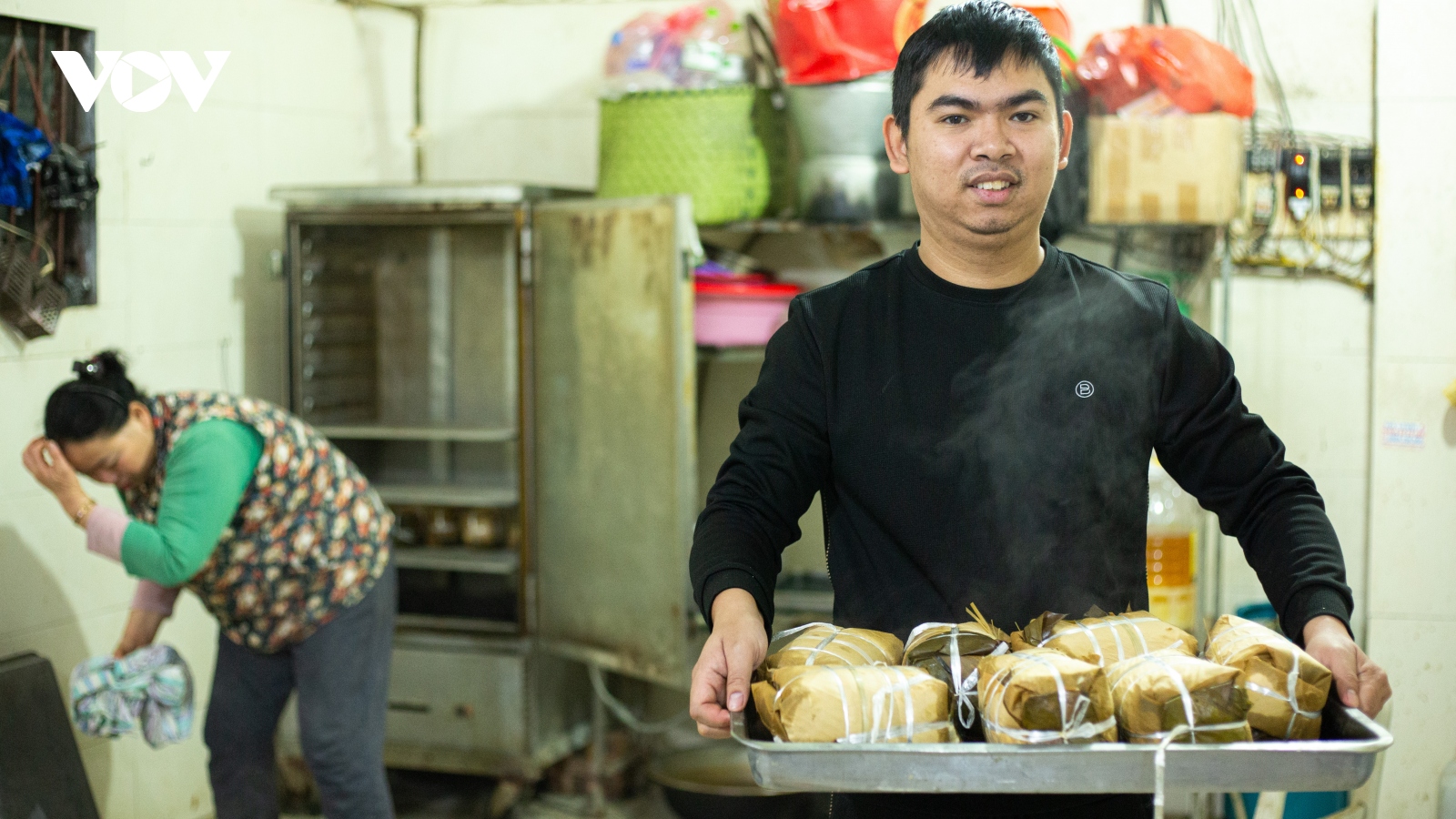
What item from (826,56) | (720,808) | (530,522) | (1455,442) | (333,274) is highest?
(826,56)

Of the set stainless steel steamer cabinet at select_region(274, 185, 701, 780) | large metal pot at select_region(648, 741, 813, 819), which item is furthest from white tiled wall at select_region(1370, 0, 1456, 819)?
stainless steel steamer cabinet at select_region(274, 185, 701, 780)

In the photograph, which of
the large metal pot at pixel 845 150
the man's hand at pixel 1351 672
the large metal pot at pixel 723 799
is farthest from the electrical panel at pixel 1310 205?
the man's hand at pixel 1351 672

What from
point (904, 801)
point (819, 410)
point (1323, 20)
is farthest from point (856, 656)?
point (1323, 20)

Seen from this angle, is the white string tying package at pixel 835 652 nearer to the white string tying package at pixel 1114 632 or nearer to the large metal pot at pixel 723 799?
the white string tying package at pixel 1114 632

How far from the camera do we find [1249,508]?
55.5 inches

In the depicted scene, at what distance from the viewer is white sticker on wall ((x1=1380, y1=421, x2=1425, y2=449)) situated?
10.8ft

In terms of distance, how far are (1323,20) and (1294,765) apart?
2931mm

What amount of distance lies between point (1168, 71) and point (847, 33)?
0.80m

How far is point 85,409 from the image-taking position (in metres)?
2.39

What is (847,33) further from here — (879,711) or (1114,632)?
(879,711)

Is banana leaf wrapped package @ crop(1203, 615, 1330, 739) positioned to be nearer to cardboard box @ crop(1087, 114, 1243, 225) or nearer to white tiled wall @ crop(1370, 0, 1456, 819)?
cardboard box @ crop(1087, 114, 1243, 225)

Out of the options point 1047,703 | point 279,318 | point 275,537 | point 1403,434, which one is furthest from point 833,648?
point 279,318

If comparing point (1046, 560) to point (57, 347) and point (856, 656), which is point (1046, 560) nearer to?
point (856, 656)

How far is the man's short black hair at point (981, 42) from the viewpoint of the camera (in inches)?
55.2
